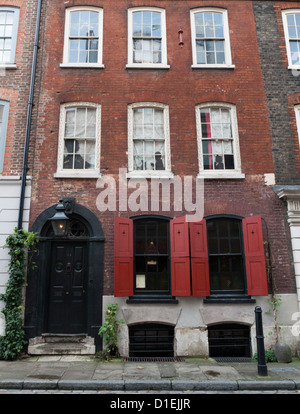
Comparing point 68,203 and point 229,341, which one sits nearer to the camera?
point 229,341

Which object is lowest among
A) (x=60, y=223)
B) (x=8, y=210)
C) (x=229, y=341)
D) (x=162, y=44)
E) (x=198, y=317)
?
(x=229, y=341)

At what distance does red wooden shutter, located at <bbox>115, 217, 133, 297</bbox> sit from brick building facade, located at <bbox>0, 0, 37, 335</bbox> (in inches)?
104

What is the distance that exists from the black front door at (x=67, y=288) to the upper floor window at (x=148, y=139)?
2.90 m

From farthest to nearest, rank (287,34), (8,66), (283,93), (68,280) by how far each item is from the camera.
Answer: (287,34), (283,93), (8,66), (68,280)

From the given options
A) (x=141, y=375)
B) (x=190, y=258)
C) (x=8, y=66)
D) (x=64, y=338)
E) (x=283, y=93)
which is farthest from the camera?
(x=283, y=93)

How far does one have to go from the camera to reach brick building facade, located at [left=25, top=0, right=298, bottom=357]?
25.7ft

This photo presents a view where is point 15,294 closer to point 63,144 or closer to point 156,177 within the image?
point 63,144

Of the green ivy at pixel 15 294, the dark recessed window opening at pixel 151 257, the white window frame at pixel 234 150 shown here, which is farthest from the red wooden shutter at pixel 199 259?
the green ivy at pixel 15 294

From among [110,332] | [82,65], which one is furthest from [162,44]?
[110,332]

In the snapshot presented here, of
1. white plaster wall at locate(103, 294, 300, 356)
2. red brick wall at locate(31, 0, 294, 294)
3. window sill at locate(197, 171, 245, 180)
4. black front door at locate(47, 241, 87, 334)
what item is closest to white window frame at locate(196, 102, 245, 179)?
window sill at locate(197, 171, 245, 180)

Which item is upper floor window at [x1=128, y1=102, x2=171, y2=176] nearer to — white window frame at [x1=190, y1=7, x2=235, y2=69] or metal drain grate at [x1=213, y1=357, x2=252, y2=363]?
white window frame at [x1=190, y1=7, x2=235, y2=69]

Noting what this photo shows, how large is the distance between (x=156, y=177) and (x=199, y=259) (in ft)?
8.58

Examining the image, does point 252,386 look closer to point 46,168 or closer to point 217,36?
point 46,168

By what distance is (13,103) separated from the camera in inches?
353
